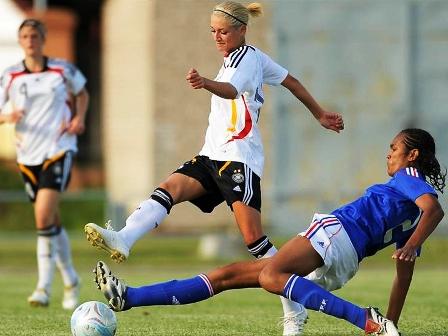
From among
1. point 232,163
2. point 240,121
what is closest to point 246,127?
point 240,121

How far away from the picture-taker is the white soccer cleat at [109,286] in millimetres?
7297

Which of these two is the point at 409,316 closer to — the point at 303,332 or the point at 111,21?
the point at 303,332

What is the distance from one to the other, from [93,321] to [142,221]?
30.2 inches

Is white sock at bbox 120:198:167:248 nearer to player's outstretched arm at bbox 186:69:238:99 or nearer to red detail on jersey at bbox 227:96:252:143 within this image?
red detail on jersey at bbox 227:96:252:143

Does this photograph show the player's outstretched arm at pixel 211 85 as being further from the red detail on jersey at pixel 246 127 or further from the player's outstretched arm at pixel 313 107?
the player's outstretched arm at pixel 313 107

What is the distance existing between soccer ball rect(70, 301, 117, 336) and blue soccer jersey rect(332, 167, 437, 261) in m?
1.46

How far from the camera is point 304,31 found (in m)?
21.7

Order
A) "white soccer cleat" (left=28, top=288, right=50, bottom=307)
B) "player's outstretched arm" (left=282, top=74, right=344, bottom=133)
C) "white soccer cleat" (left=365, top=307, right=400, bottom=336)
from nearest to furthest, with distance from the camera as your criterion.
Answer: "white soccer cleat" (left=365, top=307, right=400, bottom=336) → "player's outstretched arm" (left=282, top=74, right=344, bottom=133) → "white soccer cleat" (left=28, top=288, right=50, bottom=307)

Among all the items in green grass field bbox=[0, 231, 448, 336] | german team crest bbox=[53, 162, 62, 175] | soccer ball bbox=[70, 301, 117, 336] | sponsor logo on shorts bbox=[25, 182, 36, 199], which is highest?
german team crest bbox=[53, 162, 62, 175]

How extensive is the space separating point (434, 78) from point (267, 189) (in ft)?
11.4

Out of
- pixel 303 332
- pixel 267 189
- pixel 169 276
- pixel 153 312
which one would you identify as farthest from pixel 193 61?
pixel 303 332

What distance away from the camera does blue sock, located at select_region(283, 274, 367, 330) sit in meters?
6.93

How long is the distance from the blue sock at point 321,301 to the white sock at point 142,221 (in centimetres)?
111

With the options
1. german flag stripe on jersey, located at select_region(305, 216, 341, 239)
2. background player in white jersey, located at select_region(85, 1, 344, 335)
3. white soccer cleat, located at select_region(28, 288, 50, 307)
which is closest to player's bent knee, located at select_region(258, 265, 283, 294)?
german flag stripe on jersey, located at select_region(305, 216, 341, 239)
